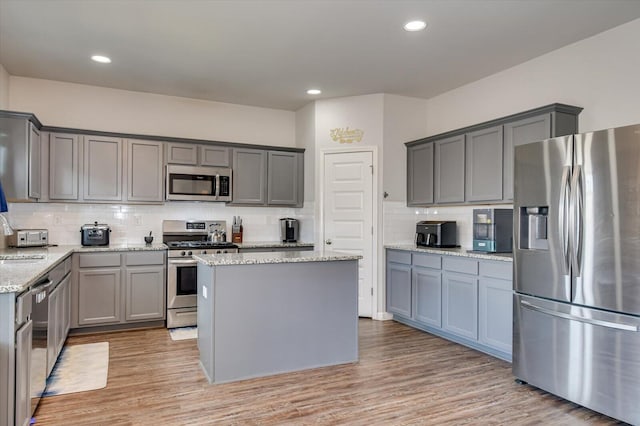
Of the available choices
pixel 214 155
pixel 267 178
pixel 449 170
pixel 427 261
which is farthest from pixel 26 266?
pixel 449 170

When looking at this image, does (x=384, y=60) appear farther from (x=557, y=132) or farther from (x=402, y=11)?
(x=557, y=132)

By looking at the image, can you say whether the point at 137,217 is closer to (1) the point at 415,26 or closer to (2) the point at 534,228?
(1) the point at 415,26

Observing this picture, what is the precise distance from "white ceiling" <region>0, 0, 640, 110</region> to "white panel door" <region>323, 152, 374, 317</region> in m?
0.94

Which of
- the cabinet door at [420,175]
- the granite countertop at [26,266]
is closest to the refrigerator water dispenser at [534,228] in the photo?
the cabinet door at [420,175]

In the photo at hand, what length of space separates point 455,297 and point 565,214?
5.30ft

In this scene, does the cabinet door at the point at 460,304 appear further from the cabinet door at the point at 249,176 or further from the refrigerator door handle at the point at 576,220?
the cabinet door at the point at 249,176

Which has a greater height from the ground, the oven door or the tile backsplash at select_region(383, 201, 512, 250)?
the tile backsplash at select_region(383, 201, 512, 250)

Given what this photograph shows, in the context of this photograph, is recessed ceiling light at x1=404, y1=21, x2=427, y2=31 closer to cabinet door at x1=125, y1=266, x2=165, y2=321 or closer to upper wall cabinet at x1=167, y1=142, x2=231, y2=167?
upper wall cabinet at x1=167, y1=142, x2=231, y2=167

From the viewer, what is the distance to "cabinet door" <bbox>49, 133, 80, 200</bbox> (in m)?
4.61

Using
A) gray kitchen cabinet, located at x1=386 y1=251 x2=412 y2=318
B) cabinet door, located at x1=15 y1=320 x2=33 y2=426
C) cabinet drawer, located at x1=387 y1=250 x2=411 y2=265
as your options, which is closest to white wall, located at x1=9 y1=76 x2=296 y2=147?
cabinet drawer, located at x1=387 y1=250 x2=411 y2=265

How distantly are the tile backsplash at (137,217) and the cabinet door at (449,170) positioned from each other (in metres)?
1.74

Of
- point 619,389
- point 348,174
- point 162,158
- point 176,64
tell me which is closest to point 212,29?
point 176,64

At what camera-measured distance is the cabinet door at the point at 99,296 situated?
437 centimetres

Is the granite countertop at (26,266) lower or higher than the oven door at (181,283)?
higher
